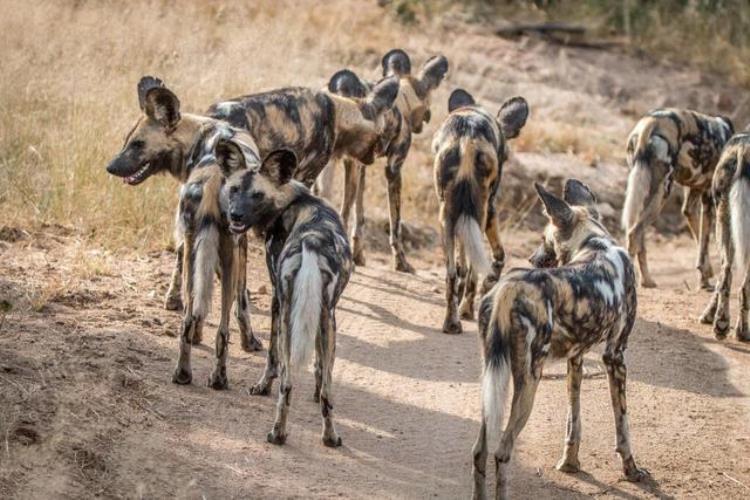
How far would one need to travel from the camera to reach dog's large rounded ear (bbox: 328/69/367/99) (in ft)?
24.8

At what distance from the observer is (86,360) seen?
508cm

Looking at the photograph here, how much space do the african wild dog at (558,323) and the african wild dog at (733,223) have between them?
1981 millimetres

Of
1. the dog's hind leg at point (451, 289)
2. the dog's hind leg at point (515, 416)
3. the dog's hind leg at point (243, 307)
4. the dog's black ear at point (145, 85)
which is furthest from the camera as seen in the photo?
the dog's hind leg at point (451, 289)

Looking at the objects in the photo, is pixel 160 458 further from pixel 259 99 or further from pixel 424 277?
pixel 424 277

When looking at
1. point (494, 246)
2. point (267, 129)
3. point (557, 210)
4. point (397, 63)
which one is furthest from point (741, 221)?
point (397, 63)

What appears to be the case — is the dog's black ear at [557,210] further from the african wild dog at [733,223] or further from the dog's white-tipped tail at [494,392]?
the african wild dog at [733,223]

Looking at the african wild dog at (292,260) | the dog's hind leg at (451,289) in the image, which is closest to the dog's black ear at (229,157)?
the african wild dog at (292,260)

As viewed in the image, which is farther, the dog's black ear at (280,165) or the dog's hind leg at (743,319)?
the dog's hind leg at (743,319)

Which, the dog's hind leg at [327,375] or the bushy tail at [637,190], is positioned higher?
the bushy tail at [637,190]

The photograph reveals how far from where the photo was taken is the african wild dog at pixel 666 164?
25.1ft

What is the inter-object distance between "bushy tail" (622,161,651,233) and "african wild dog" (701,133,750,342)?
0.60 m

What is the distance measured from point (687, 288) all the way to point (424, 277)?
187 centimetres

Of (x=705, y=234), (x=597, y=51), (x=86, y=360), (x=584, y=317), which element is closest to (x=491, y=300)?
(x=584, y=317)

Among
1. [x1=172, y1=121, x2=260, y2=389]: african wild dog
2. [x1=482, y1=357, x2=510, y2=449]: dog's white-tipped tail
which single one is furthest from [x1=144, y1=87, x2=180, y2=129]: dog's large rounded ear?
[x1=482, y1=357, x2=510, y2=449]: dog's white-tipped tail
